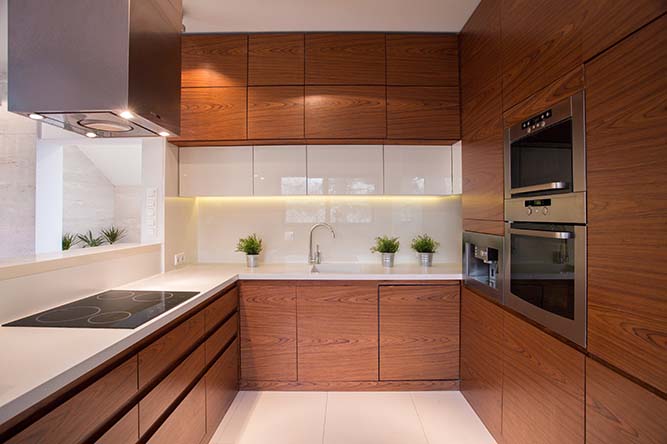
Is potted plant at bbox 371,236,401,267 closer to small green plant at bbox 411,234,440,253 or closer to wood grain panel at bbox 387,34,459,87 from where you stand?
small green plant at bbox 411,234,440,253

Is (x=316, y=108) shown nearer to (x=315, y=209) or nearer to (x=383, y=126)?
(x=383, y=126)

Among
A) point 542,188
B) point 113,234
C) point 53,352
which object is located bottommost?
point 53,352

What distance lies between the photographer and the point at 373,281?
7.89 ft

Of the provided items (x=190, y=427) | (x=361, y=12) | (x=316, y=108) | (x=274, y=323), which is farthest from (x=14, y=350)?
(x=361, y=12)

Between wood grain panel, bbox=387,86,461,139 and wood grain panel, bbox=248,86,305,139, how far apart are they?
2.24 feet

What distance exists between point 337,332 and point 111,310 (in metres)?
1.43

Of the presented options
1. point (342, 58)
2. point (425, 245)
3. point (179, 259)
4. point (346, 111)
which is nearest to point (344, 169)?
point (346, 111)

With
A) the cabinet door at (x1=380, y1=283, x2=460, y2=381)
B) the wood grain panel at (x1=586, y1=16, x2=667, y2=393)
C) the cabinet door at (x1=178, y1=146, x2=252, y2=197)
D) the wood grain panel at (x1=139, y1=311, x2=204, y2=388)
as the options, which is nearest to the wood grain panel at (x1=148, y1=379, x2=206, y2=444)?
the wood grain panel at (x1=139, y1=311, x2=204, y2=388)

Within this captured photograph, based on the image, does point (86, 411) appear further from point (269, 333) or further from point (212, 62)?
point (212, 62)

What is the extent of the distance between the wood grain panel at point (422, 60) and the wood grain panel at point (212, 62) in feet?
3.66

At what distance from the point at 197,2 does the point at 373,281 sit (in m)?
2.18

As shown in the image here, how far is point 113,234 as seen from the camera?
396 cm

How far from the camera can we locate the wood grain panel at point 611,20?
0.93 m

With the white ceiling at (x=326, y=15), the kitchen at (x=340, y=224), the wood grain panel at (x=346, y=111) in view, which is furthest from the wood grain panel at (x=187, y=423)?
the white ceiling at (x=326, y=15)
